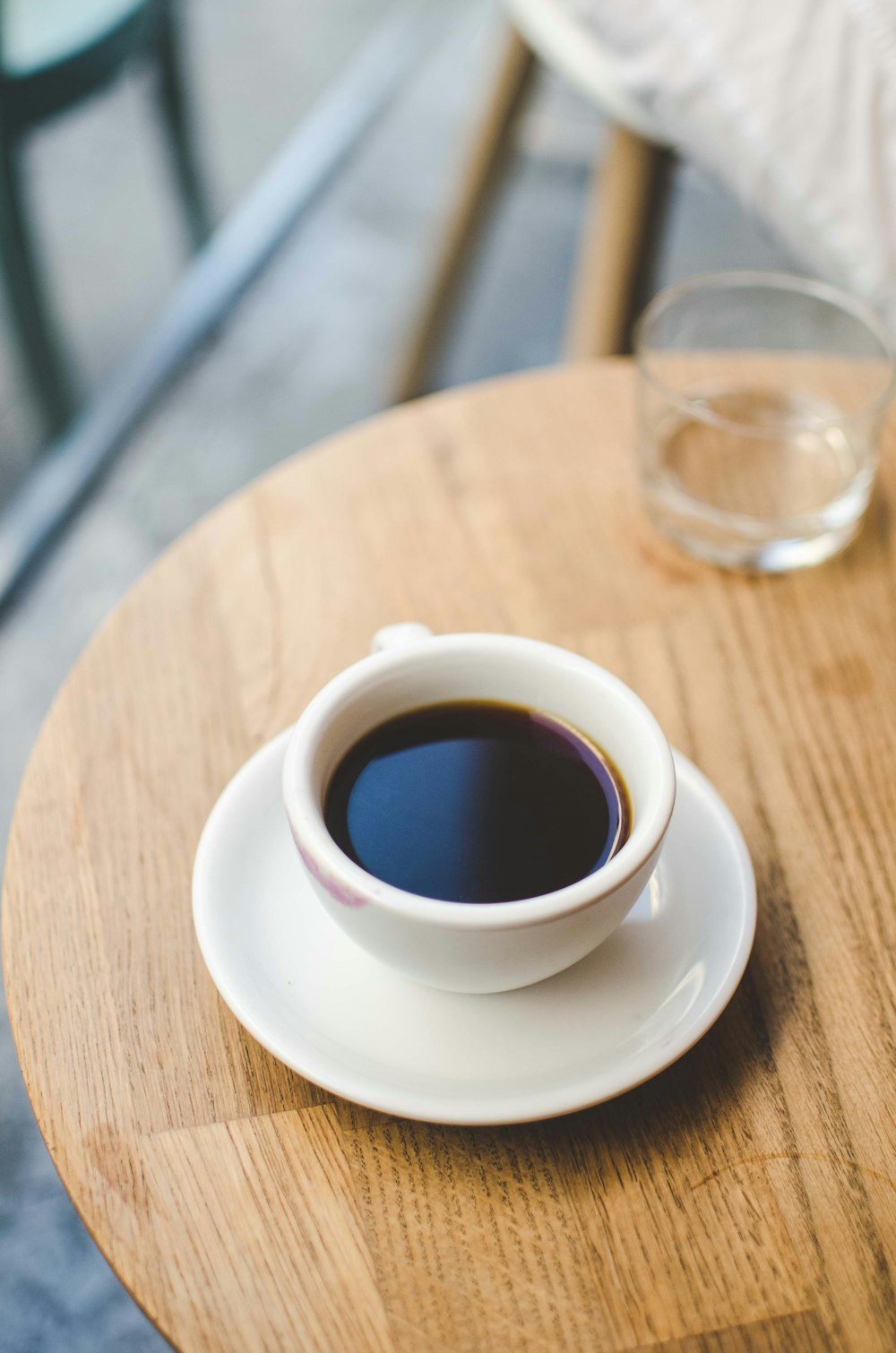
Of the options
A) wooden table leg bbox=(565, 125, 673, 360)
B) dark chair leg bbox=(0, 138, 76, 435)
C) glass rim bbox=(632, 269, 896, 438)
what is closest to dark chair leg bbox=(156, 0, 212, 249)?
dark chair leg bbox=(0, 138, 76, 435)

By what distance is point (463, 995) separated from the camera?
375 millimetres

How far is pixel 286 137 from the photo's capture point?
1536mm

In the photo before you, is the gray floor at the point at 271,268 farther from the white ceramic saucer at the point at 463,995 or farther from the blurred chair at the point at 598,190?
the white ceramic saucer at the point at 463,995

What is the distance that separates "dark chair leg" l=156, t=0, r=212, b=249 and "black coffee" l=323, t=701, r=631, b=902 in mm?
1012

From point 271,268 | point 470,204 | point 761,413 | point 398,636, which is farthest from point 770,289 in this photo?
point 271,268

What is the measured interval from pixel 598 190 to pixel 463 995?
84cm

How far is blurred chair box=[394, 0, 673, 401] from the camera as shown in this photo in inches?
35.4

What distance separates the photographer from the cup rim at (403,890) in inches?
12.7

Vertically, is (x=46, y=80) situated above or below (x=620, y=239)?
above

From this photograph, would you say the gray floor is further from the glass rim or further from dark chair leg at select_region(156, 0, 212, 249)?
the glass rim

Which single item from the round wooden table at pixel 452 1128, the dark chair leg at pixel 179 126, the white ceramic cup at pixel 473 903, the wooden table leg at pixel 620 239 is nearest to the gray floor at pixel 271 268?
the dark chair leg at pixel 179 126

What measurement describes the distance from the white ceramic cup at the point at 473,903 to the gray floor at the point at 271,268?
1.74 feet

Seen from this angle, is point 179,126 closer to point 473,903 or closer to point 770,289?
point 770,289

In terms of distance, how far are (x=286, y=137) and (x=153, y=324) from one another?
0.38 m
